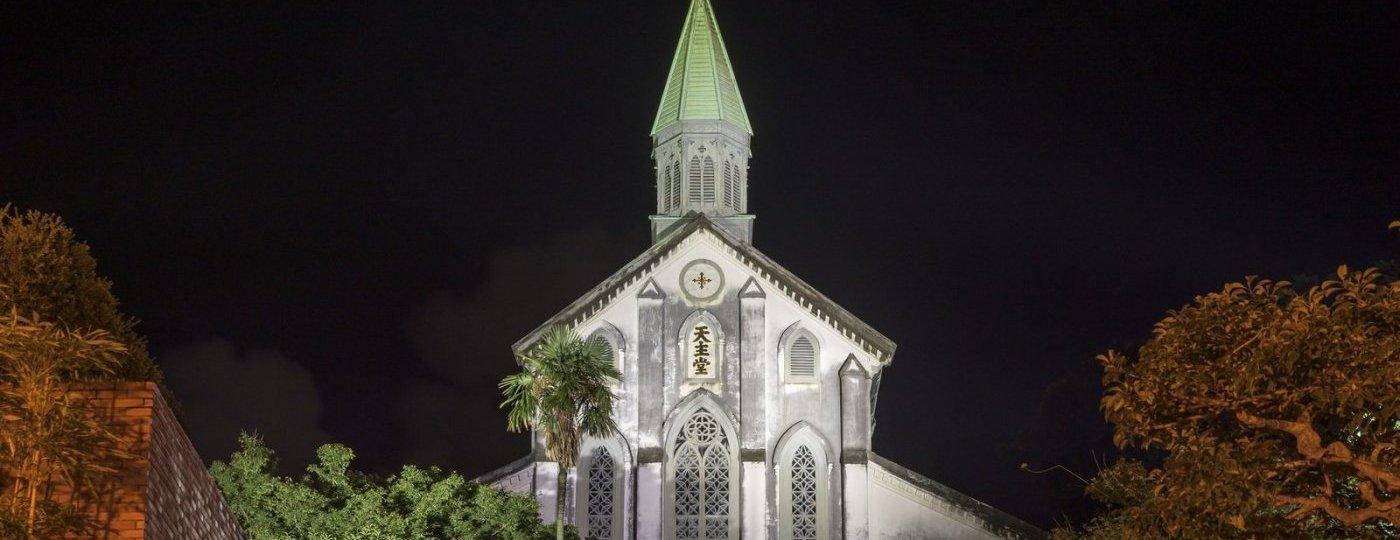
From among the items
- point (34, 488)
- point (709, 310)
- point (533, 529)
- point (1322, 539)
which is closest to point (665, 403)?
point (709, 310)

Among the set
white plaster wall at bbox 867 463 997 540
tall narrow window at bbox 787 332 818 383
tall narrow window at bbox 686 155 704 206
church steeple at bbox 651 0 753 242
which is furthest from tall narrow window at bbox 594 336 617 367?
tall narrow window at bbox 686 155 704 206

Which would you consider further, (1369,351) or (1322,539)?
(1322,539)

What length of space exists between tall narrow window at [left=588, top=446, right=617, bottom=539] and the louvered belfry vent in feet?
18.3

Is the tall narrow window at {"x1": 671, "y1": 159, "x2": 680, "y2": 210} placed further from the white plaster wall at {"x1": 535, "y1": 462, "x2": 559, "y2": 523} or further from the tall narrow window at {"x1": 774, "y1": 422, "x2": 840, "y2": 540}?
the white plaster wall at {"x1": 535, "y1": 462, "x2": 559, "y2": 523}

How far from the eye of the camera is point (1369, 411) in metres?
19.2

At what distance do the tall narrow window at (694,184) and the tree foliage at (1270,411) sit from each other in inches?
1323

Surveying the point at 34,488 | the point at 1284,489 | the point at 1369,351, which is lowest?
the point at 34,488

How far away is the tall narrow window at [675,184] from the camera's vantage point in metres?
54.5

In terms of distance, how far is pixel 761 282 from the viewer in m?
48.1

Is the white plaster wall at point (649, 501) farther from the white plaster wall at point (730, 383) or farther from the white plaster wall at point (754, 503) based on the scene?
the white plaster wall at point (754, 503)

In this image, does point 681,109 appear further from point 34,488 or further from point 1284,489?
point 34,488

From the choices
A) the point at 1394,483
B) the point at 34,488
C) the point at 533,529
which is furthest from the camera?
the point at 533,529

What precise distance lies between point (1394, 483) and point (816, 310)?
29.7m

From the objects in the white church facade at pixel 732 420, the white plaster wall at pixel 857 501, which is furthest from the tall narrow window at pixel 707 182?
the white plaster wall at pixel 857 501
